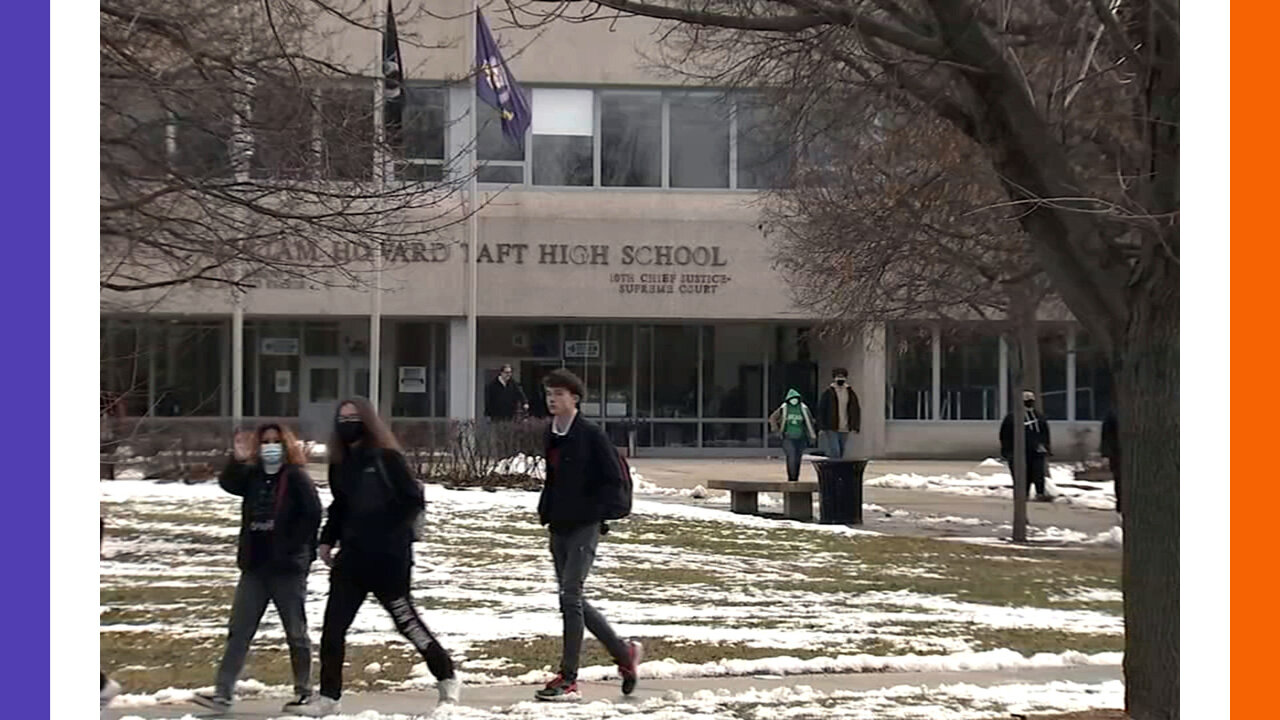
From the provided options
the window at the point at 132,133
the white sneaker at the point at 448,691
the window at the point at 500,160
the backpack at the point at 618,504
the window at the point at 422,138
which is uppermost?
the window at the point at 500,160

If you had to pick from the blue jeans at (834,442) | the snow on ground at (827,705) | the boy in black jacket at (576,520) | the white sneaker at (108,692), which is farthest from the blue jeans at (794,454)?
the white sneaker at (108,692)

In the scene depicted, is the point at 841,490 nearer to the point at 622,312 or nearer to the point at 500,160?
the point at 622,312

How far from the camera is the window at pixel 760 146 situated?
12977 millimetres

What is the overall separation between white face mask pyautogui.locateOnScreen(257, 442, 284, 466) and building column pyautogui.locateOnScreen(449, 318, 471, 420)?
69.8ft

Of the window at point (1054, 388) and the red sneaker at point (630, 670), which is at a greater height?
the window at point (1054, 388)

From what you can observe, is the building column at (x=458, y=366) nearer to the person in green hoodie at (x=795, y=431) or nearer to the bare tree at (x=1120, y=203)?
the person in green hoodie at (x=795, y=431)

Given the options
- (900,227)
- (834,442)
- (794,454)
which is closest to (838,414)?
(834,442)

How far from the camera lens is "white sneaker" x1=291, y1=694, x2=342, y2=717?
7156 mm

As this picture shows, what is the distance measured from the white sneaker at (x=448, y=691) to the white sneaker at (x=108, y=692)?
1846 millimetres

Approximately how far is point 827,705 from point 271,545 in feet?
10.8

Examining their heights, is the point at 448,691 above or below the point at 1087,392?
below

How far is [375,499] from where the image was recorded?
23.3 ft

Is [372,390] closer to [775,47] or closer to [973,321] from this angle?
[973,321]
